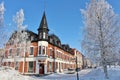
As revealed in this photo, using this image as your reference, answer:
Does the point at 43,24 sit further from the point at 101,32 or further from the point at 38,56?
the point at 101,32

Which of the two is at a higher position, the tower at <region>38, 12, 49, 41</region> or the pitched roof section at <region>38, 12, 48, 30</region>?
the pitched roof section at <region>38, 12, 48, 30</region>

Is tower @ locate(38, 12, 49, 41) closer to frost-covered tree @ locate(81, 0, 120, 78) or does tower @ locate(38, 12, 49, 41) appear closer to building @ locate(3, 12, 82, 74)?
building @ locate(3, 12, 82, 74)

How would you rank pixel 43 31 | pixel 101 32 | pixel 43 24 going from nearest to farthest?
1. pixel 101 32
2. pixel 43 31
3. pixel 43 24

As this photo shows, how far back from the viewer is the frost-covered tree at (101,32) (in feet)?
64.5

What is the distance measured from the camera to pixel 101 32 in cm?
2036

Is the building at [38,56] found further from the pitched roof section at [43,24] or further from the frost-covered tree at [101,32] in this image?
the frost-covered tree at [101,32]

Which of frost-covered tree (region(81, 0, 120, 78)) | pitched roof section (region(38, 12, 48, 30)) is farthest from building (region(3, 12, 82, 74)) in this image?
frost-covered tree (region(81, 0, 120, 78))

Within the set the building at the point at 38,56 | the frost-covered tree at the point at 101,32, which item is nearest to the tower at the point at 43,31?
the building at the point at 38,56

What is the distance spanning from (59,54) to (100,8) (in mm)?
25891

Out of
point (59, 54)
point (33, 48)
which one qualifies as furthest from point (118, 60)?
point (59, 54)

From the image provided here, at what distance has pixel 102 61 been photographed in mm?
19906

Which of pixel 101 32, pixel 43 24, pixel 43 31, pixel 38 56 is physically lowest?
pixel 38 56

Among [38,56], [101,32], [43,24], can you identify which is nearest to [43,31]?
[43,24]

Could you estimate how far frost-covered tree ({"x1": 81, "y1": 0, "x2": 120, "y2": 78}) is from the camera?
19672 mm
